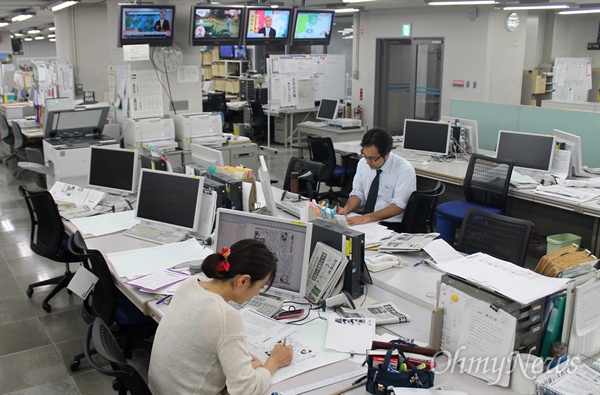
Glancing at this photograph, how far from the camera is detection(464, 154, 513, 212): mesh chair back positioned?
5.18 meters

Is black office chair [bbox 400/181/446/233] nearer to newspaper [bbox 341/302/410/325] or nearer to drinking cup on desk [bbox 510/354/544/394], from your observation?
newspaper [bbox 341/302/410/325]

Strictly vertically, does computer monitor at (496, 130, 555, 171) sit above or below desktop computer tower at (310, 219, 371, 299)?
above

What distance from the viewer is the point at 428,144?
666 centimetres

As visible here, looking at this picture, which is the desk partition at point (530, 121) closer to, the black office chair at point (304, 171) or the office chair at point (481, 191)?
the office chair at point (481, 191)

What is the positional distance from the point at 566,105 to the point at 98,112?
5.87 m

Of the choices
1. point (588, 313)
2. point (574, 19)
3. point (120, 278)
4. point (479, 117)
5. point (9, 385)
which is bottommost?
point (9, 385)

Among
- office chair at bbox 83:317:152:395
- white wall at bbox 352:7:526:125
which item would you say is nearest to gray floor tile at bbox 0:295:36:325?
office chair at bbox 83:317:152:395

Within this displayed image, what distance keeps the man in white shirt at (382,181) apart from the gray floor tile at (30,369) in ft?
Answer: 7.22

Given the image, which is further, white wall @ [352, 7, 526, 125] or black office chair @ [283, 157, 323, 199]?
white wall @ [352, 7, 526, 125]

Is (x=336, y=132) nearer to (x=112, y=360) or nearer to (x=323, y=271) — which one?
(x=323, y=271)

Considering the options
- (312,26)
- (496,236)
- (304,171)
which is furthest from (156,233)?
(312,26)

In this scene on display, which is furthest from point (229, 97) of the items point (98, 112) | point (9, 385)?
point (9, 385)

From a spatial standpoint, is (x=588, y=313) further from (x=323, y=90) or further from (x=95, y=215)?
(x=323, y=90)

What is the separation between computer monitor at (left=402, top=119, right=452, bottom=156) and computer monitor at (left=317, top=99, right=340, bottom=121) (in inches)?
122
